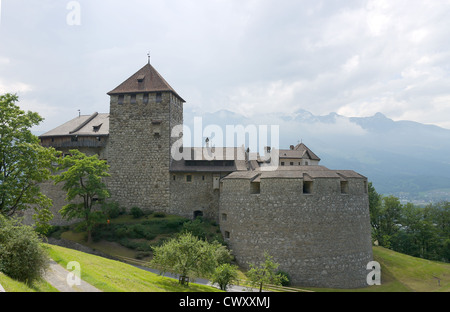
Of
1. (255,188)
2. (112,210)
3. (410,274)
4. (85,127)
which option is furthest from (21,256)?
(410,274)

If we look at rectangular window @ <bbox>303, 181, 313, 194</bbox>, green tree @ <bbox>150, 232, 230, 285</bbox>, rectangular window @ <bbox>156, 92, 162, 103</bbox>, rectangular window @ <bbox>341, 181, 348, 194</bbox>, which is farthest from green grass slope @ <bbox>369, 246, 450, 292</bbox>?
rectangular window @ <bbox>156, 92, 162, 103</bbox>

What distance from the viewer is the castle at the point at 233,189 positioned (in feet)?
93.8

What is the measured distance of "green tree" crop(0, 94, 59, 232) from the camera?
19734mm

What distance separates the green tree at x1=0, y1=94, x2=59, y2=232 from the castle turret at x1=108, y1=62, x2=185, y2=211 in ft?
49.7

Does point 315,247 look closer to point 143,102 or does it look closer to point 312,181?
point 312,181

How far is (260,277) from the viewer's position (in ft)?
70.8

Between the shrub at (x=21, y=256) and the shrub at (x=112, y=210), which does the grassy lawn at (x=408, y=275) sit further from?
the shrub at (x=21, y=256)

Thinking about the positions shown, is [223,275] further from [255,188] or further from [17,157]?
[17,157]

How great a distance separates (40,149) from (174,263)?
38.2 feet

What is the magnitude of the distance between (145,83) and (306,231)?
2447cm

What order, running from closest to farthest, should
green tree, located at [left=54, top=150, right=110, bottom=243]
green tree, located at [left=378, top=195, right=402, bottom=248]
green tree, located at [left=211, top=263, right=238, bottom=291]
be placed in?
green tree, located at [left=211, top=263, right=238, bottom=291] → green tree, located at [left=54, top=150, right=110, bottom=243] → green tree, located at [left=378, top=195, right=402, bottom=248]

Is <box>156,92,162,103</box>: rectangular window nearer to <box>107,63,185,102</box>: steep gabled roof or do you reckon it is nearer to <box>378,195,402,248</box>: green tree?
<box>107,63,185,102</box>: steep gabled roof

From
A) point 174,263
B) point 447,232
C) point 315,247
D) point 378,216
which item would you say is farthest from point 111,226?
point 447,232

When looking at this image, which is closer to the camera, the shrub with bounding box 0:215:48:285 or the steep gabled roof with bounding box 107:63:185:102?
the shrub with bounding box 0:215:48:285
